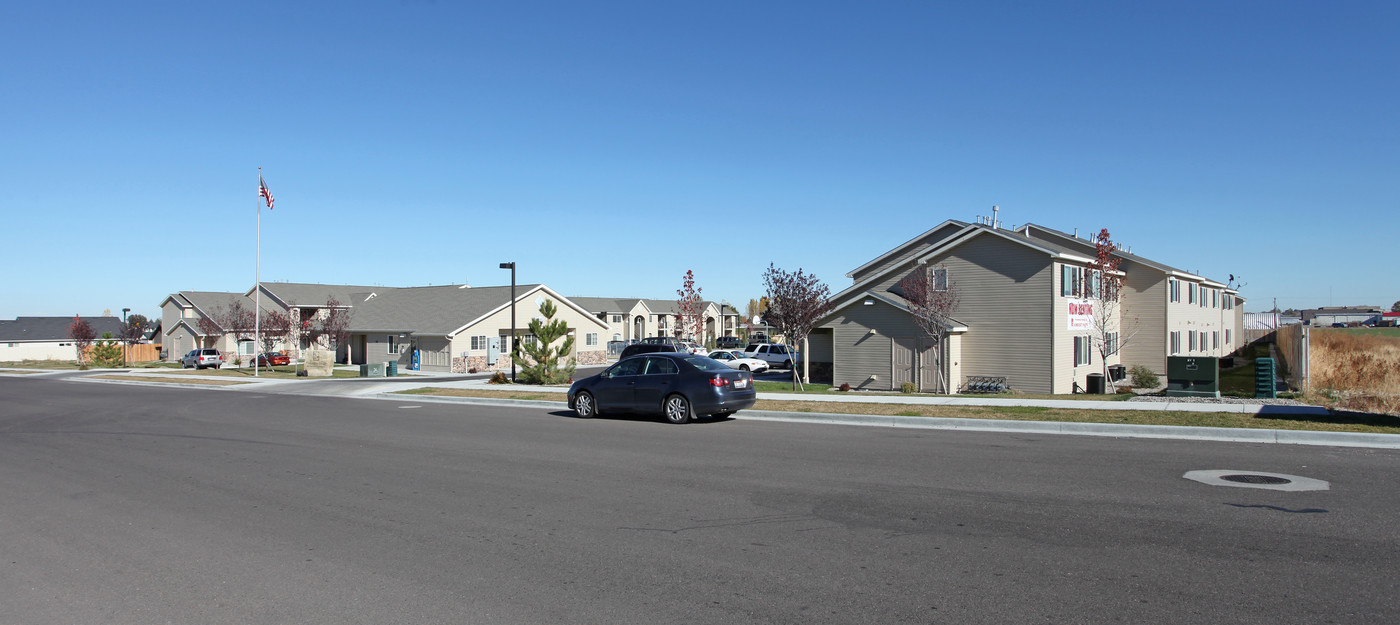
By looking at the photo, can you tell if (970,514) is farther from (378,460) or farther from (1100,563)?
(378,460)

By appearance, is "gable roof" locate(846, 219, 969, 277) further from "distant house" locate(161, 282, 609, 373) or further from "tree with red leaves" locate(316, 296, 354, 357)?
"tree with red leaves" locate(316, 296, 354, 357)

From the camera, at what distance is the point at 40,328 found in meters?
89.3

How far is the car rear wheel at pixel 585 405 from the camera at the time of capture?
757 inches

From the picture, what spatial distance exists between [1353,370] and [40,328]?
107 m

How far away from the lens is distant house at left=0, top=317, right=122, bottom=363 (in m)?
85.8

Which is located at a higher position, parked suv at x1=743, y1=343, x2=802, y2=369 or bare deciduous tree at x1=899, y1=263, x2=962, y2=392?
bare deciduous tree at x1=899, y1=263, x2=962, y2=392

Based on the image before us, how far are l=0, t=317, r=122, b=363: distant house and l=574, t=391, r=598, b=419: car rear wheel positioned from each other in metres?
85.2

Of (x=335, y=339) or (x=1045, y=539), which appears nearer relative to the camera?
(x=1045, y=539)

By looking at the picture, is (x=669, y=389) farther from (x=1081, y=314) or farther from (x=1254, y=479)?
(x=1081, y=314)

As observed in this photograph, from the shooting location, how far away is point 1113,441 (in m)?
13.3

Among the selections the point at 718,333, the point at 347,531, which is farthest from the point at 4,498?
the point at 718,333

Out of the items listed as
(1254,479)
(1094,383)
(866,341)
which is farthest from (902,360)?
(1254,479)

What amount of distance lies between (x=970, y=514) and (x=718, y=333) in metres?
95.2

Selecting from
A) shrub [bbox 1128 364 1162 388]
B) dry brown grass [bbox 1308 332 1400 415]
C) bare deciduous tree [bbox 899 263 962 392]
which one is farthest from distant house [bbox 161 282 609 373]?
dry brown grass [bbox 1308 332 1400 415]
